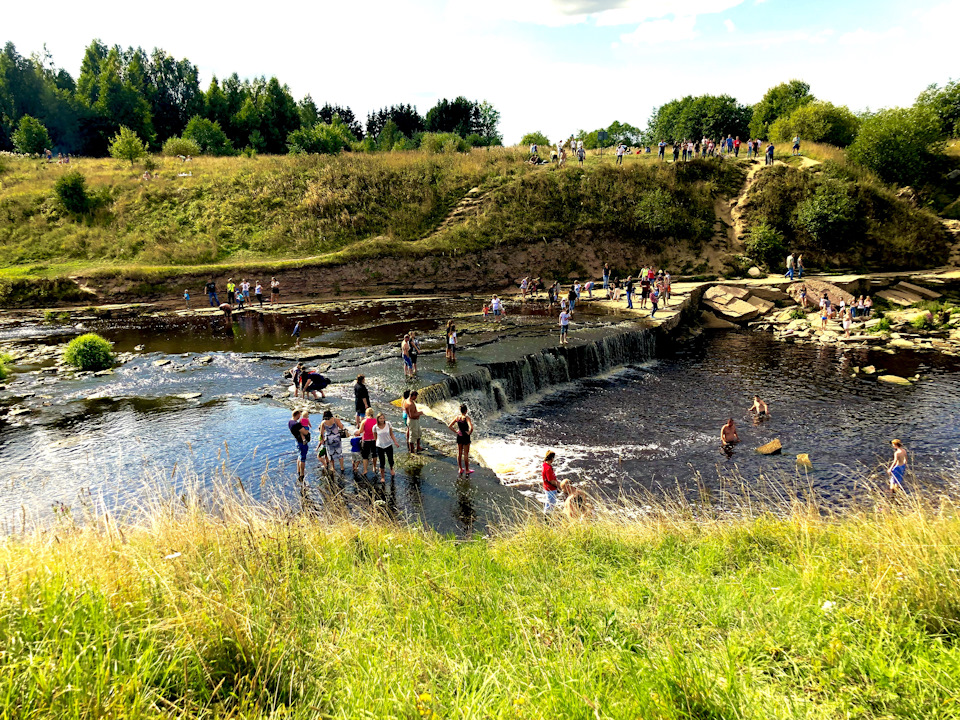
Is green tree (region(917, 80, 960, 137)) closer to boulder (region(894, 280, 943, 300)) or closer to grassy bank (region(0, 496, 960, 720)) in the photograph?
boulder (region(894, 280, 943, 300))

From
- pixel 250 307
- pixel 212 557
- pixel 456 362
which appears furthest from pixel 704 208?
pixel 212 557

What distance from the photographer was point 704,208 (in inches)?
1718

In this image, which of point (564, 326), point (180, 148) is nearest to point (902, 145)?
point (564, 326)

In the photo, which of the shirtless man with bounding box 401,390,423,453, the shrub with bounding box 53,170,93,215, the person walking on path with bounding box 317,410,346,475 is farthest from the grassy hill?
the person walking on path with bounding box 317,410,346,475

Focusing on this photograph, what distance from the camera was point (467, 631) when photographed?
5023 mm

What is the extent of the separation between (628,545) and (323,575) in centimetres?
418

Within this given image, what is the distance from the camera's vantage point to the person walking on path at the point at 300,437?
12.6 metres

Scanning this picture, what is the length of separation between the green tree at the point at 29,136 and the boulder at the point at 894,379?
79.3 m

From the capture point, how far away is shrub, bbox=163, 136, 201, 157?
56344 millimetres

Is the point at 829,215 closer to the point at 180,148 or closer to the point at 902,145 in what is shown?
the point at 902,145

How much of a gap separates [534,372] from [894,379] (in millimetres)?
13590

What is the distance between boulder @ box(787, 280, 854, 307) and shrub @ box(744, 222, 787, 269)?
6.37m

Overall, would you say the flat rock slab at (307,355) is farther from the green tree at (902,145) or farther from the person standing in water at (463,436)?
the green tree at (902,145)

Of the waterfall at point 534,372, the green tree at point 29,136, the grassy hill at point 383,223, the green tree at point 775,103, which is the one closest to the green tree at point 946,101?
the green tree at point 775,103
